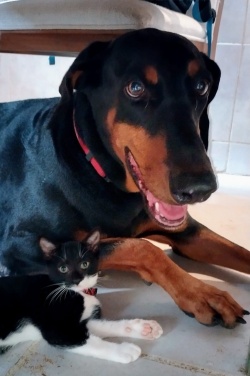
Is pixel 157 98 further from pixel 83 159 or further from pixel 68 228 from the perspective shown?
pixel 68 228

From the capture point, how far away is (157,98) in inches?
47.7

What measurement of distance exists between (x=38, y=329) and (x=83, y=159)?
0.54 meters

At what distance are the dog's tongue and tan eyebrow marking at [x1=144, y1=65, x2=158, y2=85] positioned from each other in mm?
296

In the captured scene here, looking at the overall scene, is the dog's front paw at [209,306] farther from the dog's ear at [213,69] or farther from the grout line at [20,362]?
the dog's ear at [213,69]

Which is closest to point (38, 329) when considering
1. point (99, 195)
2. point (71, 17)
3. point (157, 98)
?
point (99, 195)

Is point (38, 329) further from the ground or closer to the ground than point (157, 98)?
closer to the ground

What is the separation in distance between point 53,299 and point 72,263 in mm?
106

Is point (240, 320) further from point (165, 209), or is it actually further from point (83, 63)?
point (83, 63)

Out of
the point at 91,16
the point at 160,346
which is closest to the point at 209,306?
the point at 160,346

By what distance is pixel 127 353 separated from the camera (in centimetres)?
108

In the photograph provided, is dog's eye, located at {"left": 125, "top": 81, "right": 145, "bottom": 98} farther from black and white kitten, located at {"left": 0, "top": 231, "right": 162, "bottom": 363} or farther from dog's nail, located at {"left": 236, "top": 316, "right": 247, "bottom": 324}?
dog's nail, located at {"left": 236, "top": 316, "right": 247, "bottom": 324}

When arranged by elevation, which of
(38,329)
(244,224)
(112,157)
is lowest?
(244,224)

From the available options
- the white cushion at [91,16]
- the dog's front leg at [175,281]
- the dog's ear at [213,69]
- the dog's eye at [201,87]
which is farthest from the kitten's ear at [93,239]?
the white cushion at [91,16]

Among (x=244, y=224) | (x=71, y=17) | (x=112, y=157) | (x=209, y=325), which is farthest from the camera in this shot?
(x=244, y=224)
